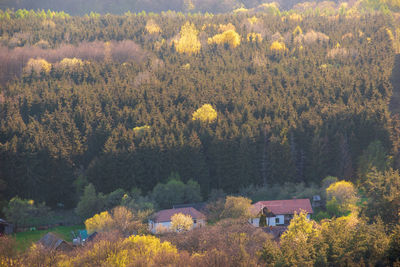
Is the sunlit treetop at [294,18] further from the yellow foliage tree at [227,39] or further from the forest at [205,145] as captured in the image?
the forest at [205,145]

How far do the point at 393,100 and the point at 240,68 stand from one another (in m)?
27.2

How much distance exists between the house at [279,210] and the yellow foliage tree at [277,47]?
52586 millimetres

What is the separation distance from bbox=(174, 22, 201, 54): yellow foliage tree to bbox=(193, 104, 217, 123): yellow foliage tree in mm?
33745

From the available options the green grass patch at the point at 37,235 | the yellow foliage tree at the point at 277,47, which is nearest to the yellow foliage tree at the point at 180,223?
the green grass patch at the point at 37,235

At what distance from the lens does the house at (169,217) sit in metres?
51.2

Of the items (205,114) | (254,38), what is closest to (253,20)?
(254,38)

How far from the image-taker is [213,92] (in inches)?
3017

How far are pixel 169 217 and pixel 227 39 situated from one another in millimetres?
63887

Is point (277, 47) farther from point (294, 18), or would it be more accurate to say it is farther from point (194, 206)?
point (194, 206)

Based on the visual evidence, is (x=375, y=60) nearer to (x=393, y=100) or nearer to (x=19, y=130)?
(x=393, y=100)

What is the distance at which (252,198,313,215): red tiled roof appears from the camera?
2098 inches

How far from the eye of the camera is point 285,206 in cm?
5434

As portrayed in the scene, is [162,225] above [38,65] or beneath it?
beneath

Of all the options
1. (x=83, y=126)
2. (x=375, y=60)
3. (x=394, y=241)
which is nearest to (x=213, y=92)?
(x=83, y=126)
